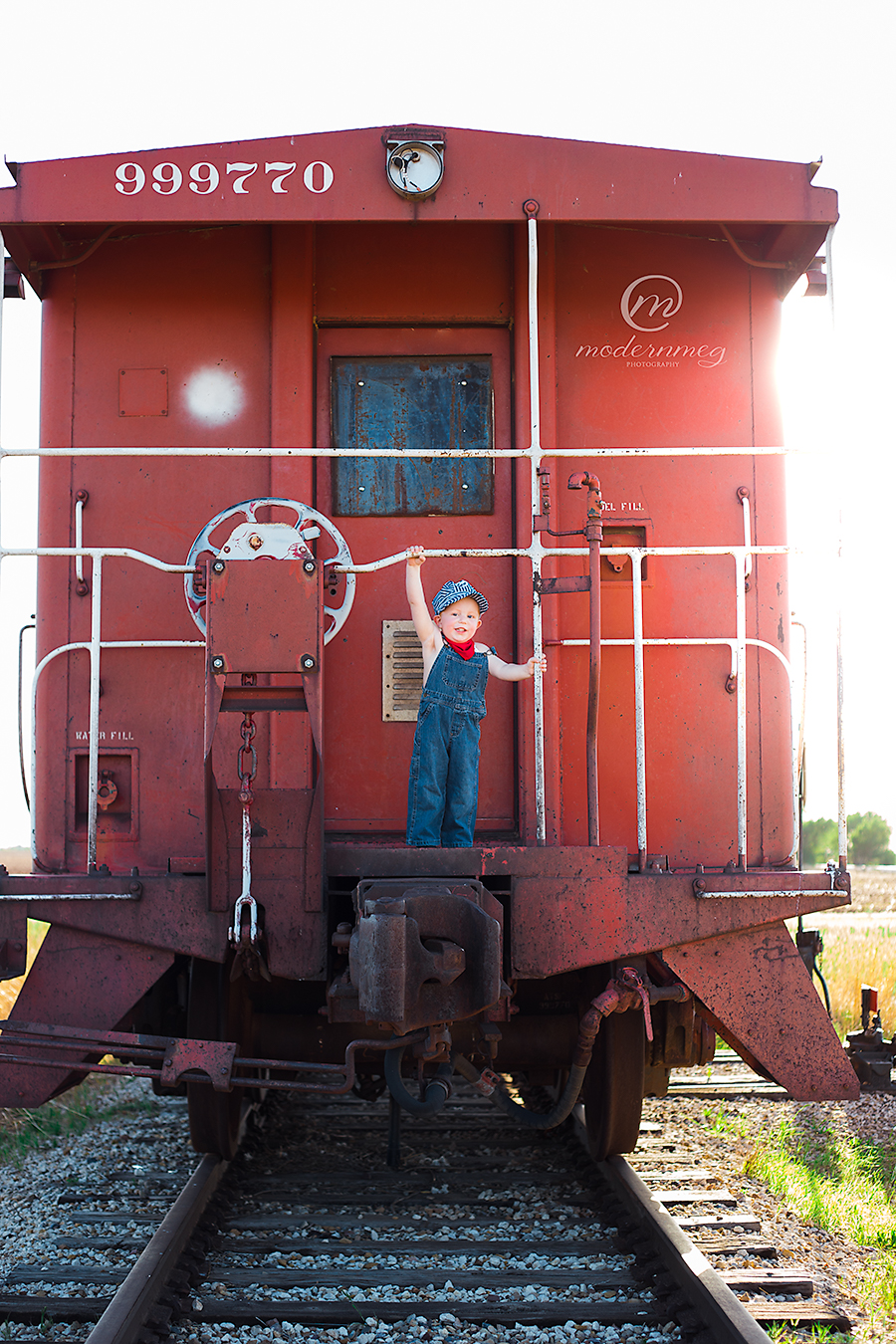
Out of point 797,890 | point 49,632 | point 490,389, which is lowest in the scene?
point 797,890

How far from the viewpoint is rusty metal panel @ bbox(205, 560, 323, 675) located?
343 cm

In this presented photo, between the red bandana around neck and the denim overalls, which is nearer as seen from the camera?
the denim overalls

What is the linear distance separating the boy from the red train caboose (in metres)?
0.21

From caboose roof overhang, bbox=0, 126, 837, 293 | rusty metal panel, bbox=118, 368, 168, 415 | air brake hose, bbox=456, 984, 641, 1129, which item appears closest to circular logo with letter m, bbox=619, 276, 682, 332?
caboose roof overhang, bbox=0, 126, 837, 293

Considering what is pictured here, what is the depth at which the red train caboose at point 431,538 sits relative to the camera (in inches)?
150

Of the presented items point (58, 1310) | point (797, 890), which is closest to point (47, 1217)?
point (58, 1310)

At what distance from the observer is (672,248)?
4707 millimetres

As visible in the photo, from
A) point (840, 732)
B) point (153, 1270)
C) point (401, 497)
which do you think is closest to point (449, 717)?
point (401, 497)

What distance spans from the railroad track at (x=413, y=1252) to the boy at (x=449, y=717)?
1.37 meters

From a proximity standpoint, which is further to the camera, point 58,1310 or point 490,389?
point 490,389

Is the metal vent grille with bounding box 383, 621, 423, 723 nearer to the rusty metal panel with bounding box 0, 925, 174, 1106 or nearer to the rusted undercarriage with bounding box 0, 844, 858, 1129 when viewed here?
the rusted undercarriage with bounding box 0, 844, 858, 1129

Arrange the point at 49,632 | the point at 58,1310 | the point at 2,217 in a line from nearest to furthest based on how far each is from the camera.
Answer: the point at 58,1310
the point at 2,217
the point at 49,632

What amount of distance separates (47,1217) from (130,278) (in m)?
3.68

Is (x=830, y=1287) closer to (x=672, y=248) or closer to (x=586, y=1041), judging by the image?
(x=586, y=1041)
